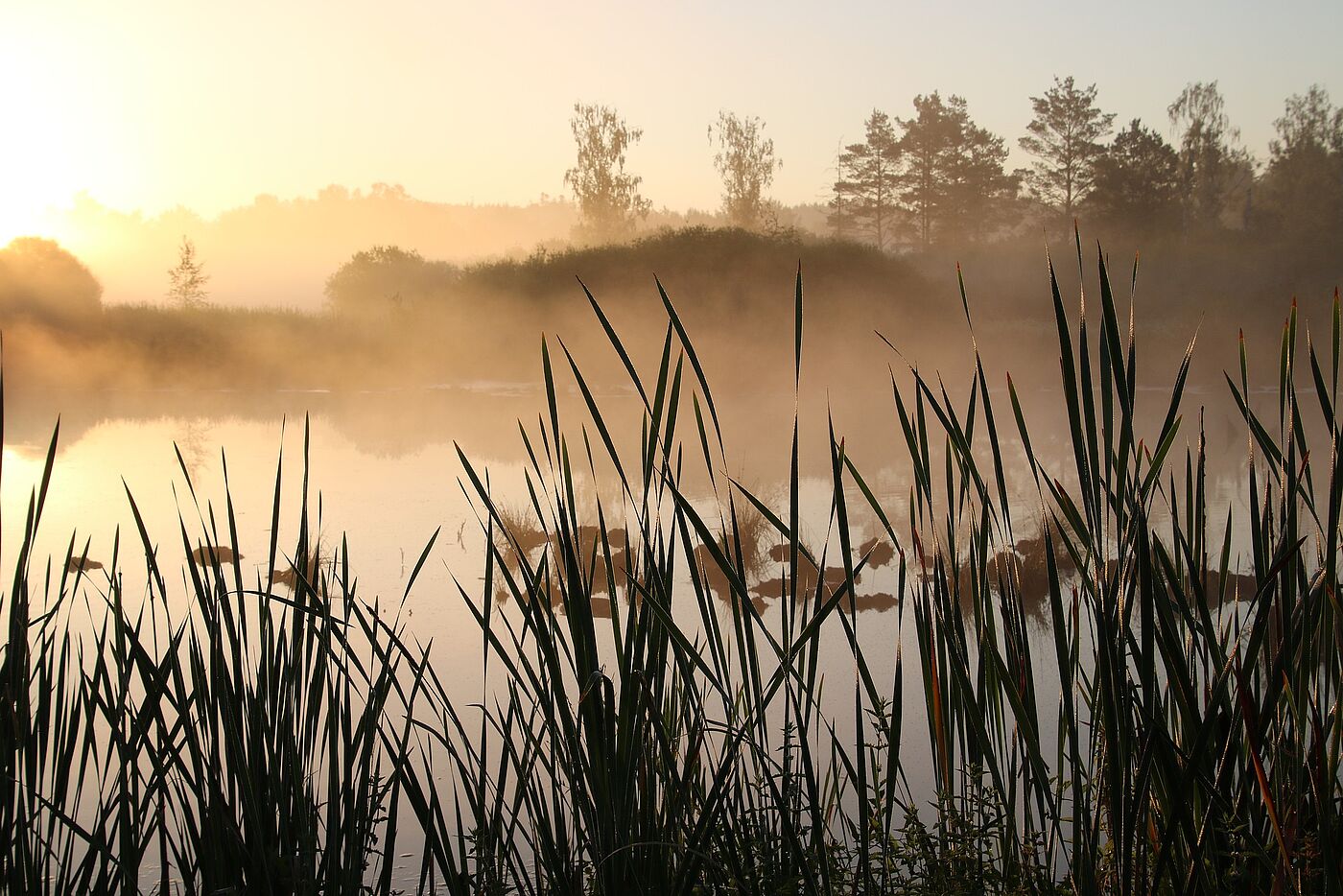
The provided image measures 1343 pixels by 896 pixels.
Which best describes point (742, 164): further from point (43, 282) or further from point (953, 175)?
point (43, 282)

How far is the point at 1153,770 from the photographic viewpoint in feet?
2.56

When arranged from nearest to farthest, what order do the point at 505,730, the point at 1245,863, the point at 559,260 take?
the point at 1245,863, the point at 505,730, the point at 559,260

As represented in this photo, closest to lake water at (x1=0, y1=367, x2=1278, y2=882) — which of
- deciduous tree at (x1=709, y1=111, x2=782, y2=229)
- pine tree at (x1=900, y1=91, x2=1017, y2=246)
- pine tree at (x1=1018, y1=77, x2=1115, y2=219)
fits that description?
deciduous tree at (x1=709, y1=111, x2=782, y2=229)

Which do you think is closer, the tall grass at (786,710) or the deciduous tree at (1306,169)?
the tall grass at (786,710)

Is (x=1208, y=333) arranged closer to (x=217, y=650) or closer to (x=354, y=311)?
(x=354, y=311)

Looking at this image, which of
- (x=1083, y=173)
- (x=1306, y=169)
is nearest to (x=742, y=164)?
(x=1083, y=173)

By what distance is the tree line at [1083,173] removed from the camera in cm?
1198

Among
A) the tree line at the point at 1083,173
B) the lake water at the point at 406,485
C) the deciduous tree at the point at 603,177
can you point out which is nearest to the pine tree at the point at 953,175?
the tree line at the point at 1083,173

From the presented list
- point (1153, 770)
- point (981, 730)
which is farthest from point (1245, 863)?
point (981, 730)

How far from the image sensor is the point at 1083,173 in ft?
39.3

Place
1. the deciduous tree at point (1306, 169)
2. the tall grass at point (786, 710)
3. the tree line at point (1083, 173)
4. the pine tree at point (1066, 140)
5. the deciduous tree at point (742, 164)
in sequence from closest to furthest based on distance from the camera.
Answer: the tall grass at point (786, 710) → the deciduous tree at point (742, 164) → the pine tree at point (1066, 140) → the tree line at point (1083, 173) → the deciduous tree at point (1306, 169)

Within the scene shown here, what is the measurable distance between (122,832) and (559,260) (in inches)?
433

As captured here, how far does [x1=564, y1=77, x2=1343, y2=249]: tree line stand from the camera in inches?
472

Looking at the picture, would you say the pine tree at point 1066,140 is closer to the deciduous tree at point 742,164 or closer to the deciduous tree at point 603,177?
the deciduous tree at point 742,164
